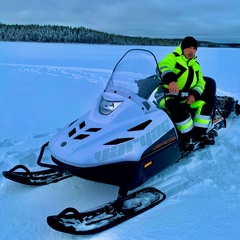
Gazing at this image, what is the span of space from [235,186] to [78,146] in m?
1.71

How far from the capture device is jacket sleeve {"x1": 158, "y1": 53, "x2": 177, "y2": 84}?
345 centimetres

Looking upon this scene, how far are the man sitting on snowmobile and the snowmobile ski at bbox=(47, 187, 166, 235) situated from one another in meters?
0.90

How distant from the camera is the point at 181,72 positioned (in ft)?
11.8

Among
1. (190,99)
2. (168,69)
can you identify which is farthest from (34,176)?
(190,99)

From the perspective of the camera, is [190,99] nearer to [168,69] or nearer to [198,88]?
[198,88]

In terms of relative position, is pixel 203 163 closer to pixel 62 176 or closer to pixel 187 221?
pixel 187 221

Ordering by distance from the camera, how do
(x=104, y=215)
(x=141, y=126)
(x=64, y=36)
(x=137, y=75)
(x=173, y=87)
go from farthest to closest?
(x=64, y=36) → (x=173, y=87) → (x=137, y=75) → (x=141, y=126) → (x=104, y=215)

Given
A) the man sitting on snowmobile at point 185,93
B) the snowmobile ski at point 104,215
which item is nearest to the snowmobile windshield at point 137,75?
the man sitting on snowmobile at point 185,93

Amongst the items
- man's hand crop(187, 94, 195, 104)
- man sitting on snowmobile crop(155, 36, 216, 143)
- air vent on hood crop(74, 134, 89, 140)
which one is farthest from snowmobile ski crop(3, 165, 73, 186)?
man's hand crop(187, 94, 195, 104)

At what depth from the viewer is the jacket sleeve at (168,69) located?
3.45 metres

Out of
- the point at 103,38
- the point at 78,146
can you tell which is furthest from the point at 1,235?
the point at 103,38

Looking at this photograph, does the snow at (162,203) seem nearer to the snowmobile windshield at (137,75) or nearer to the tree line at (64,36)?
the snowmobile windshield at (137,75)

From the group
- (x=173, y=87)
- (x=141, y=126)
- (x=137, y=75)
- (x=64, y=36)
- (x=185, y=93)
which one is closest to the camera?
(x=141, y=126)

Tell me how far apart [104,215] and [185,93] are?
176 cm
